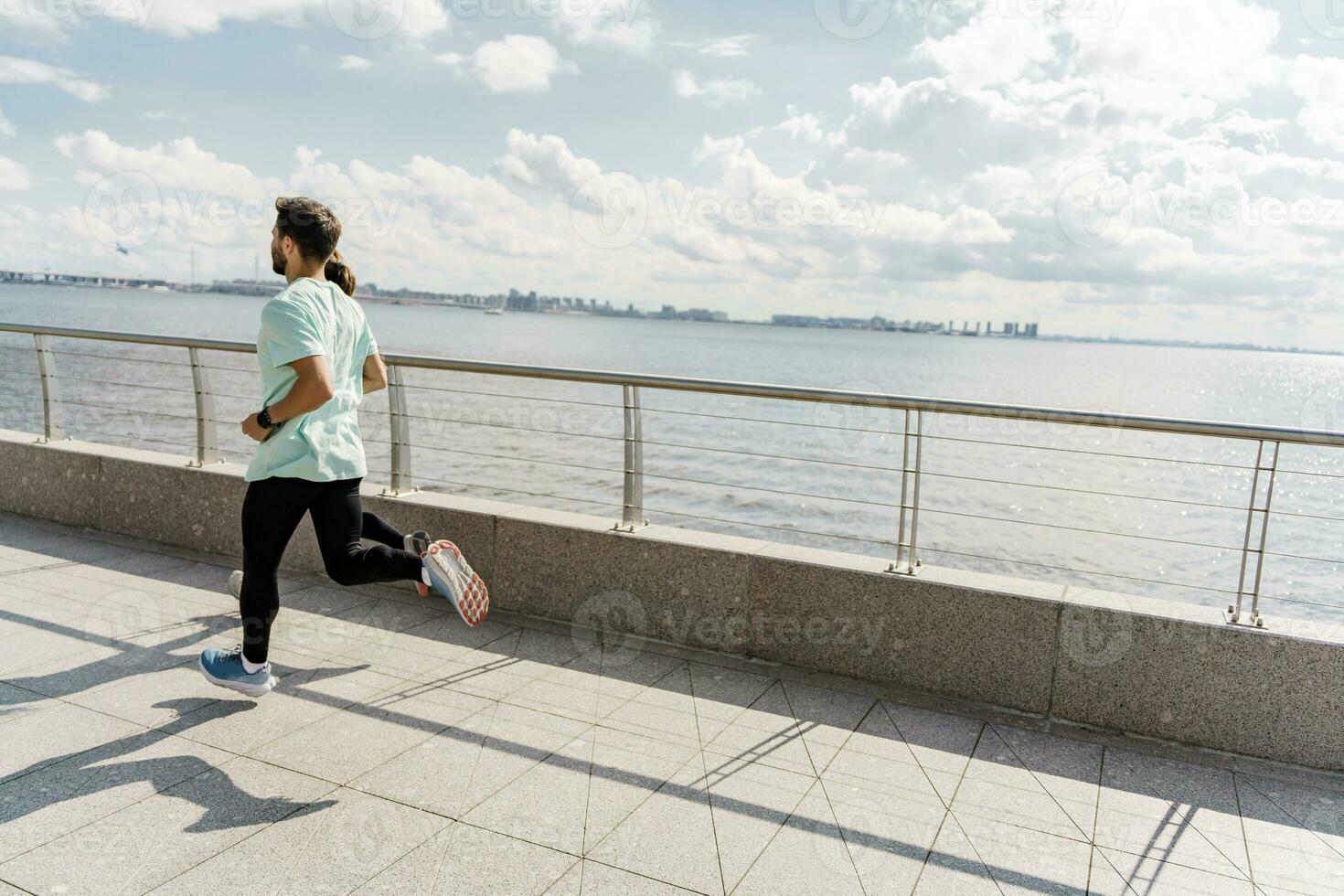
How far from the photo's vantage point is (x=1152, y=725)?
4.17 meters

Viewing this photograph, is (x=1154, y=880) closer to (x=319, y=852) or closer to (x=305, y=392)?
(x=319, y=852)

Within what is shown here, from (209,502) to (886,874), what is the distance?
16.2 feet

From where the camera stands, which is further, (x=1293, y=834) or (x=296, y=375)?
(x=296, y=375)

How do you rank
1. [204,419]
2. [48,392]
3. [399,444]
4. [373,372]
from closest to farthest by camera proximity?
[373,372] < [399,444] < [204,419] < [48,392]

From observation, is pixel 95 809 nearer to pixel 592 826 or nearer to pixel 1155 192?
pixel 592 826

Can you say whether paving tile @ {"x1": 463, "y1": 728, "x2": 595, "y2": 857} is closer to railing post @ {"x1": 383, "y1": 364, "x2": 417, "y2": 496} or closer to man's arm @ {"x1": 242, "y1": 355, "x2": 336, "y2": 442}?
man's arm @ {"x1": 242, "y1": 355, "x2": 336, "y2": 442}

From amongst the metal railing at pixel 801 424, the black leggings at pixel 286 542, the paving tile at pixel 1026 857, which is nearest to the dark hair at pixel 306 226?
the black leggings at pixel 286 542

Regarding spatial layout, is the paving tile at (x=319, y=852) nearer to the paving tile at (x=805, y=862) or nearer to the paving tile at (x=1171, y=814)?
the paving tile at (x=805, y=862)

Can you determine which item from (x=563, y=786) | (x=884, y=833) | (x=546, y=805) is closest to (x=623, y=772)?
(x=563, y=786)

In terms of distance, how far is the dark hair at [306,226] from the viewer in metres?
3.93

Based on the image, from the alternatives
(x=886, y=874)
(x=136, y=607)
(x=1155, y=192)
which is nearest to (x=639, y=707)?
(x=886, y=874)

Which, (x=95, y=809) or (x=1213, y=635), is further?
(x=1213, y=635)

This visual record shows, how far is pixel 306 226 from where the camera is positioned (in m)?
3.94

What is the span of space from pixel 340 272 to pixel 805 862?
9.81ft
